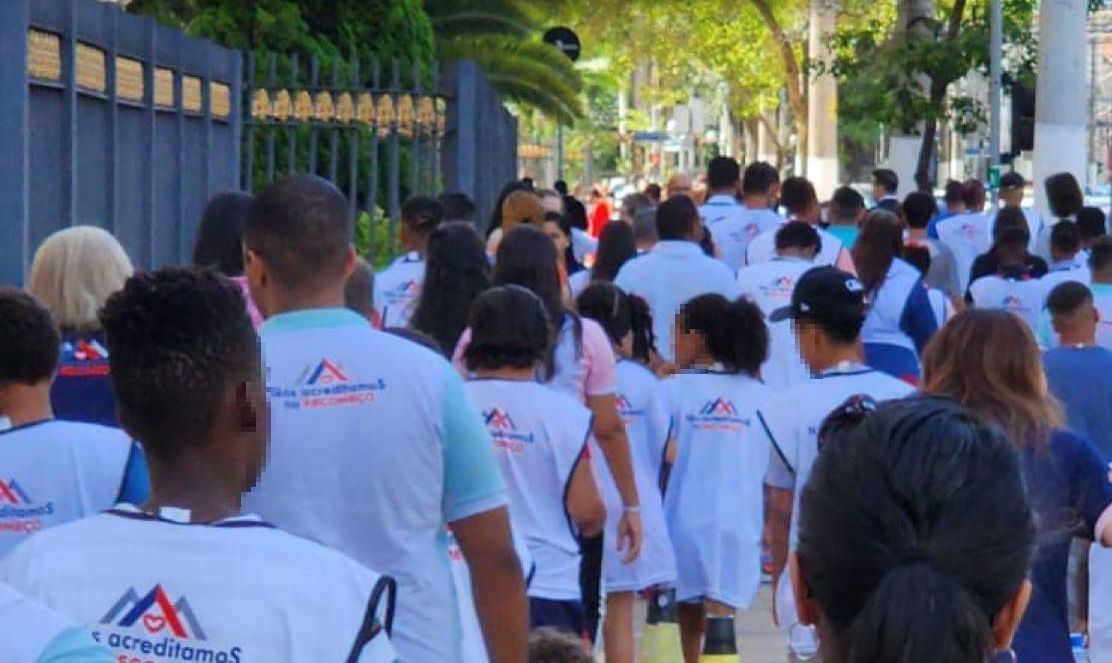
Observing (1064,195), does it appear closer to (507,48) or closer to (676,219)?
(676,219)

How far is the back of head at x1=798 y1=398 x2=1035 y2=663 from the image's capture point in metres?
2.50

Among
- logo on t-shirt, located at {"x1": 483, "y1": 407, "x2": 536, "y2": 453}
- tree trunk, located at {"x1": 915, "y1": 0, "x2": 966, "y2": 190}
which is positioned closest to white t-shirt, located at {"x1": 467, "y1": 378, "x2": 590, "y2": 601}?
logo on t-shirt, located at {"x1": 483, "y1": 407, "x2": 536, "y2": 453}

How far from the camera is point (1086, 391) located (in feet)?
27.4

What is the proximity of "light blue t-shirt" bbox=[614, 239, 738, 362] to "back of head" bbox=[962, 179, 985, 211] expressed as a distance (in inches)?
242

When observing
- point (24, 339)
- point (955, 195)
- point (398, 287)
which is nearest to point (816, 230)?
point (398, 287)

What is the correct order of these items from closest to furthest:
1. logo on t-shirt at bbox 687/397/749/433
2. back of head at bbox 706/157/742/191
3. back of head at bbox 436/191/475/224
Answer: logo on t-shirt at bbox 687/397/749/433
back of head at bbox 436/191/475/224
back of head at bbox 706/157/742/191

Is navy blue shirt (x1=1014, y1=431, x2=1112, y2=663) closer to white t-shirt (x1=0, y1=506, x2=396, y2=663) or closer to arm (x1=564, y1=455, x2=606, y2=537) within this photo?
arm (x1=564, y1=455, x2=606, y2=537)

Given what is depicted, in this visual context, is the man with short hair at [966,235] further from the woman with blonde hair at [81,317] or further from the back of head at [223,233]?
the woman with blonde hair at [81,317]

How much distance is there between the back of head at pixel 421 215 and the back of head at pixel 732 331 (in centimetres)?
226

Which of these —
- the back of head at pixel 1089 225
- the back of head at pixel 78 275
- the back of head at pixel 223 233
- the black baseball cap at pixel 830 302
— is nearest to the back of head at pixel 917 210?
the back of head at pixel 1089 225

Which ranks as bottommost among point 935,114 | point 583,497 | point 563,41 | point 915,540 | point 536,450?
point 583,497

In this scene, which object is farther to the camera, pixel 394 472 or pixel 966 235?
pixel 966 235

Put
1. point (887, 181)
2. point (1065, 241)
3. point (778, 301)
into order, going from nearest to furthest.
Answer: point (778, 301), point (1065, 241), point (887, 181)

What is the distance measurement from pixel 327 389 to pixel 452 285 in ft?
11.0
